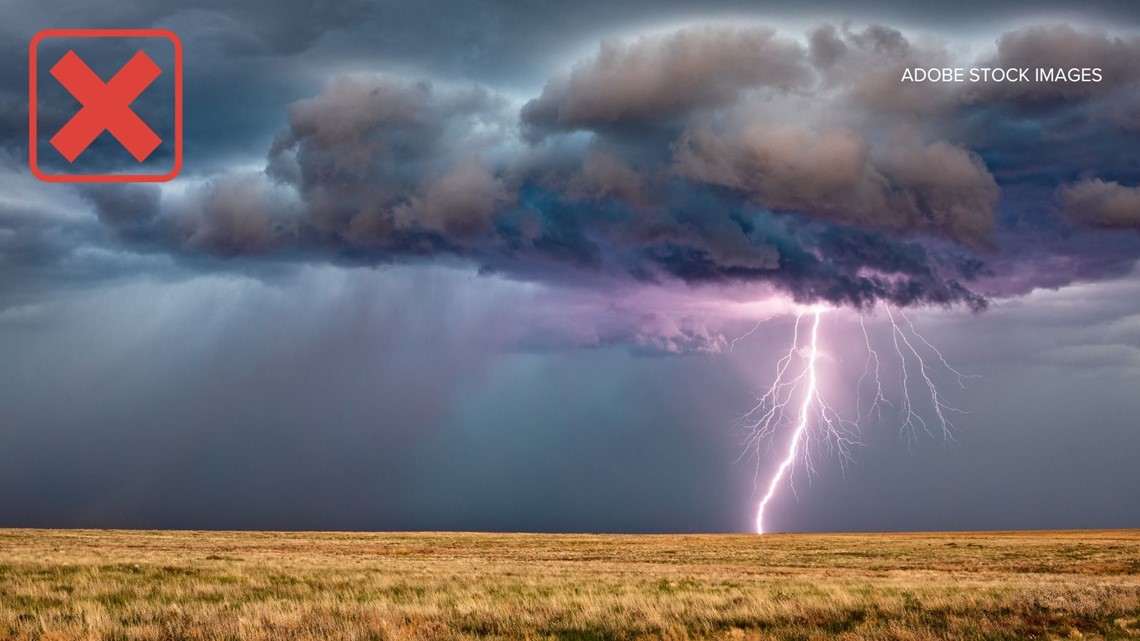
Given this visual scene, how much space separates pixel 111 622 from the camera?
15.9 meters

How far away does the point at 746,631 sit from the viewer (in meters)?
14.9

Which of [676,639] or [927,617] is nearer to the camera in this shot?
[676,639]

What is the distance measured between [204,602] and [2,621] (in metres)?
4.71

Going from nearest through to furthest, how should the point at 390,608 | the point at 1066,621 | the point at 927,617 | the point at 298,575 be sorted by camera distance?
the point at 1066,621 → the point at 927,617 → the point at 390,608 → the point at 298,575

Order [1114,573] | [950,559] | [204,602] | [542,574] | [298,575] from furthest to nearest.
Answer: [950,559], [1114,573], [542,574], [298,575], [204,602]

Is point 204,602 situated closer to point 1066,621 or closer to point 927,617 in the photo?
point 927,617

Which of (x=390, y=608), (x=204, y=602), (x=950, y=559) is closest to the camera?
(x=390, y=608)

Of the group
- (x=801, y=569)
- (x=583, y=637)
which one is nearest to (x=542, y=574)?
(x=801, y=569)

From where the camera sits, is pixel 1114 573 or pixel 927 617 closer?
pixel 927 617

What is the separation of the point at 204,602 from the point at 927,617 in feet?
51.0

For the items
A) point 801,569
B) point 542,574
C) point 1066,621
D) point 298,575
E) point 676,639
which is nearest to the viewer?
point 676,639

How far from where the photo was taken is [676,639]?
14.2 meters

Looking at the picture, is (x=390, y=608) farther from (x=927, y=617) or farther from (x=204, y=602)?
(x=927, y=617)

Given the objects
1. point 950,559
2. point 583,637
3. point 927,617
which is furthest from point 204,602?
point 950,559
